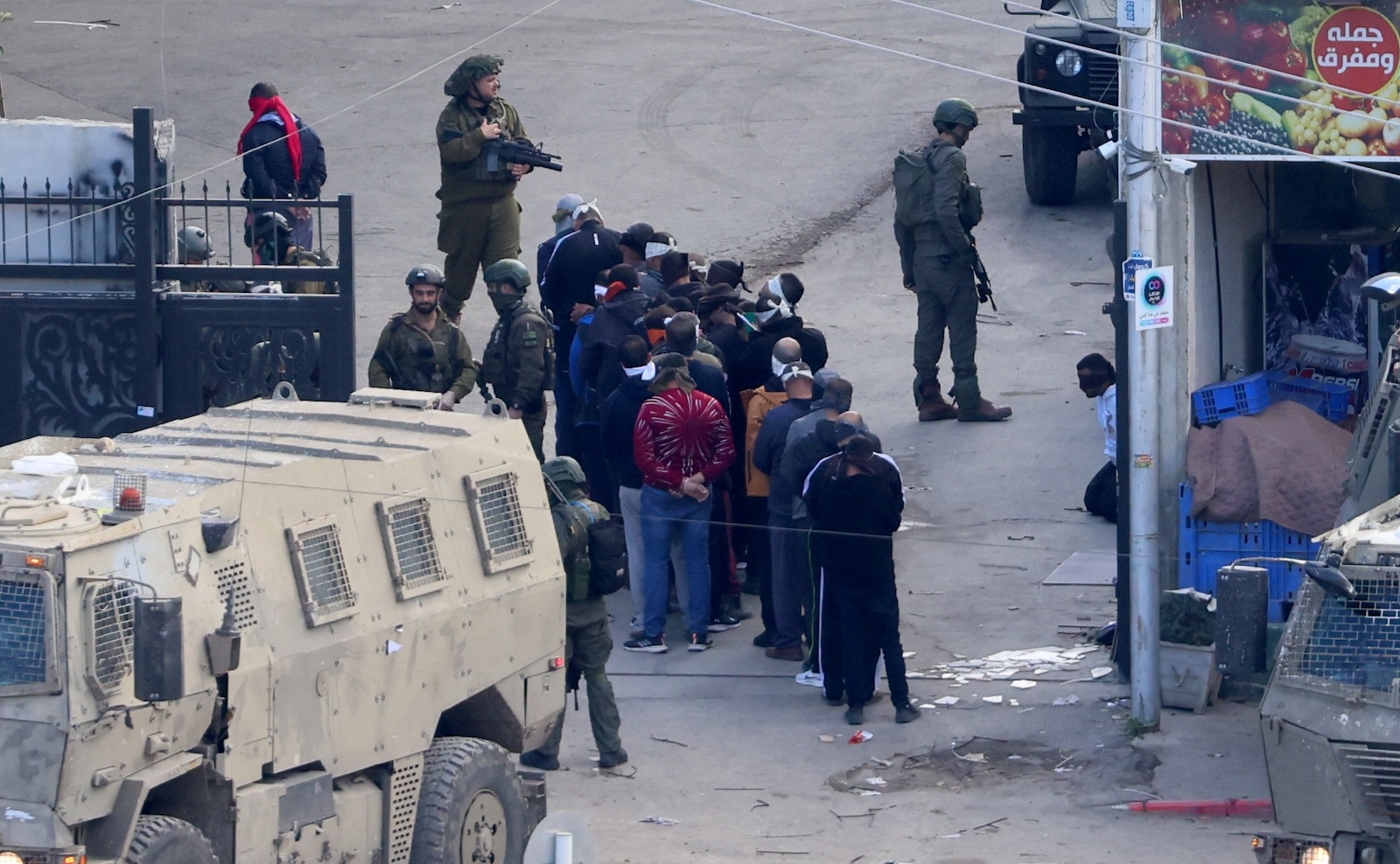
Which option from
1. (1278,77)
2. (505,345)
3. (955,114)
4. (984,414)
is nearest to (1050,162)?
(984,414)

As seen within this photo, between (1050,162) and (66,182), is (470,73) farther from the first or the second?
(1050,162)

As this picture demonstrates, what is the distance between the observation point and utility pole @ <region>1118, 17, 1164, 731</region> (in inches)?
414

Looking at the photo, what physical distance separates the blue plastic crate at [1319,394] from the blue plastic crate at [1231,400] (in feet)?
2.23

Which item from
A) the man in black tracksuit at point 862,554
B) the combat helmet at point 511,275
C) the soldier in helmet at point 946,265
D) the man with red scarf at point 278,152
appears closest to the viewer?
the man in black tracksuit at point 862,554

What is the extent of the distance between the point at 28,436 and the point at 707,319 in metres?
4.28

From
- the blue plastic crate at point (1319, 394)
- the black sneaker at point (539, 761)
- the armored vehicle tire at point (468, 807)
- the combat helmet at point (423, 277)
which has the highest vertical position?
the combat helmet at point (423, 277)

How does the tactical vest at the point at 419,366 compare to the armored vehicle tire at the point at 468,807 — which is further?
the tactical vest at the point at 419,366

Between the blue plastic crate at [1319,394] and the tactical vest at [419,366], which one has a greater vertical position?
the tactical vest at [419,366]

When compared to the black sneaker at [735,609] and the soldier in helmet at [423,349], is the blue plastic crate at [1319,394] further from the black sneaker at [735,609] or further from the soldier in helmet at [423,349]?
Result: the soldier in helmet at [423,349]

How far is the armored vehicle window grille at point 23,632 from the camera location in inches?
276

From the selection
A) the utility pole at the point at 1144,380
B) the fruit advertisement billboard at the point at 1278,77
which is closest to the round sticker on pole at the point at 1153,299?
the utility pole at the point at 1144,380

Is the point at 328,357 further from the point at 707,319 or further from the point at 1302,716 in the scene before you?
the point at 1302,716

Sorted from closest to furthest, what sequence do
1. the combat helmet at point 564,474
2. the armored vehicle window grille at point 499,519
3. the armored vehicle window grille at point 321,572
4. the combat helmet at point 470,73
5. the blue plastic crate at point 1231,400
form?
the armored vehicle window grille at point 321,572
the armored vehicle window grille at point 499,519
the combat helmet at point 564,474
the blue plastic crate at point 1231,400
the combat helmet at point 470,73

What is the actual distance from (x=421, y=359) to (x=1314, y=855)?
675 centimetres
